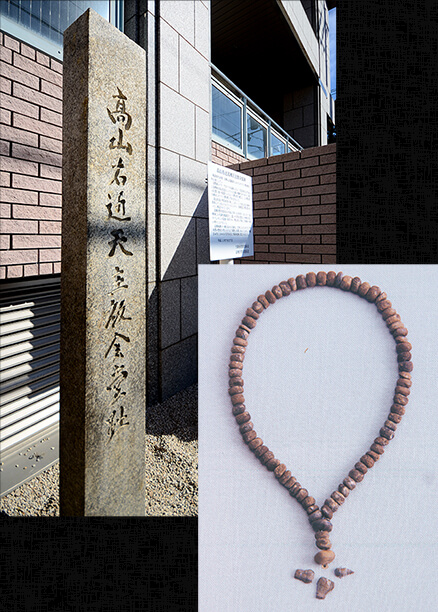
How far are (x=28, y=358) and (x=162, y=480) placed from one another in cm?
148

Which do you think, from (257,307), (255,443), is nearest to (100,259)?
(257,307)

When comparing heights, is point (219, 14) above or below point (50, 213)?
above

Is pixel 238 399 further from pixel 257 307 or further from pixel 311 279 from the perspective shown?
pixel 311 279

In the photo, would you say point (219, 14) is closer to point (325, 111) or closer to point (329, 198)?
point (325, 111)

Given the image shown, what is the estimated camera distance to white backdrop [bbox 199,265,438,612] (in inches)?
27.5

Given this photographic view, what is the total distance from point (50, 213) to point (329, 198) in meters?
2.88

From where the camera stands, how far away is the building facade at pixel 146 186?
231cm

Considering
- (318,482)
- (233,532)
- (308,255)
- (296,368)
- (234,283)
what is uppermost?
(308,255)

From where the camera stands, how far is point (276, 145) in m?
6.53

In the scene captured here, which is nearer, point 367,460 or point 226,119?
point 367,460

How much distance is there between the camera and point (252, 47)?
730cm

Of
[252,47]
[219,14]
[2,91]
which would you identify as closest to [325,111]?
[252,47]

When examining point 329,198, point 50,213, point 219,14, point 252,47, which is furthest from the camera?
point 252,47

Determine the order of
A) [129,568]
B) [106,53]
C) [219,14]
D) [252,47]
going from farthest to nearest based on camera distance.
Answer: [252,47], [219,14], [106,53], [129,568]
